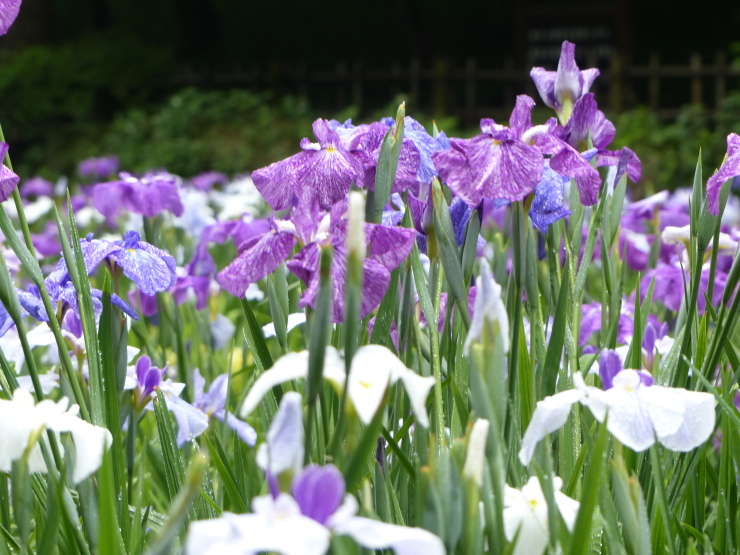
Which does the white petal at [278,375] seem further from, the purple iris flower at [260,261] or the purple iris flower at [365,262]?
the purple iris flower at [260,261]

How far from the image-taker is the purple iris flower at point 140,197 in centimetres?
173

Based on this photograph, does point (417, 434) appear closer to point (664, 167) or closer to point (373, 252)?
point (373, 252)

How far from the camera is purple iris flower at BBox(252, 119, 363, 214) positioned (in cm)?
88

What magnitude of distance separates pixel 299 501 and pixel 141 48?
406 inches

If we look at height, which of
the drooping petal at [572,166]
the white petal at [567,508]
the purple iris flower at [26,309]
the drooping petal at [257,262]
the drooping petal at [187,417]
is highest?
the drooping petal at [572,166]

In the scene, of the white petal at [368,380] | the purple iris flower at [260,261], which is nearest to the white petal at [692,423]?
the white petal at [368,380]

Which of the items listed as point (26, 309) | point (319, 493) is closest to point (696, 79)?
point (26, 309)

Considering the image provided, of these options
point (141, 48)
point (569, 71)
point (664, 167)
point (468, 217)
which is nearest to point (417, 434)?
point (468, 217)

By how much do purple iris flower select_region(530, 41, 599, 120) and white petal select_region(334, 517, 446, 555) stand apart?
0.72 meters

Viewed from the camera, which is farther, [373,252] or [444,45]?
[444,45]

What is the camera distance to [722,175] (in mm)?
924

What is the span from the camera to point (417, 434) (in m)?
0.80

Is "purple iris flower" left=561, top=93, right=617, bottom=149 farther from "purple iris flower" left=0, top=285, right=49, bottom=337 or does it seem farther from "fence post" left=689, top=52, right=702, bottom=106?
"fence post" left=689, top=52, right=702, bottom=106

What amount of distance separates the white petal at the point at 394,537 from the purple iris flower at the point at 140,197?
1.29 metres
